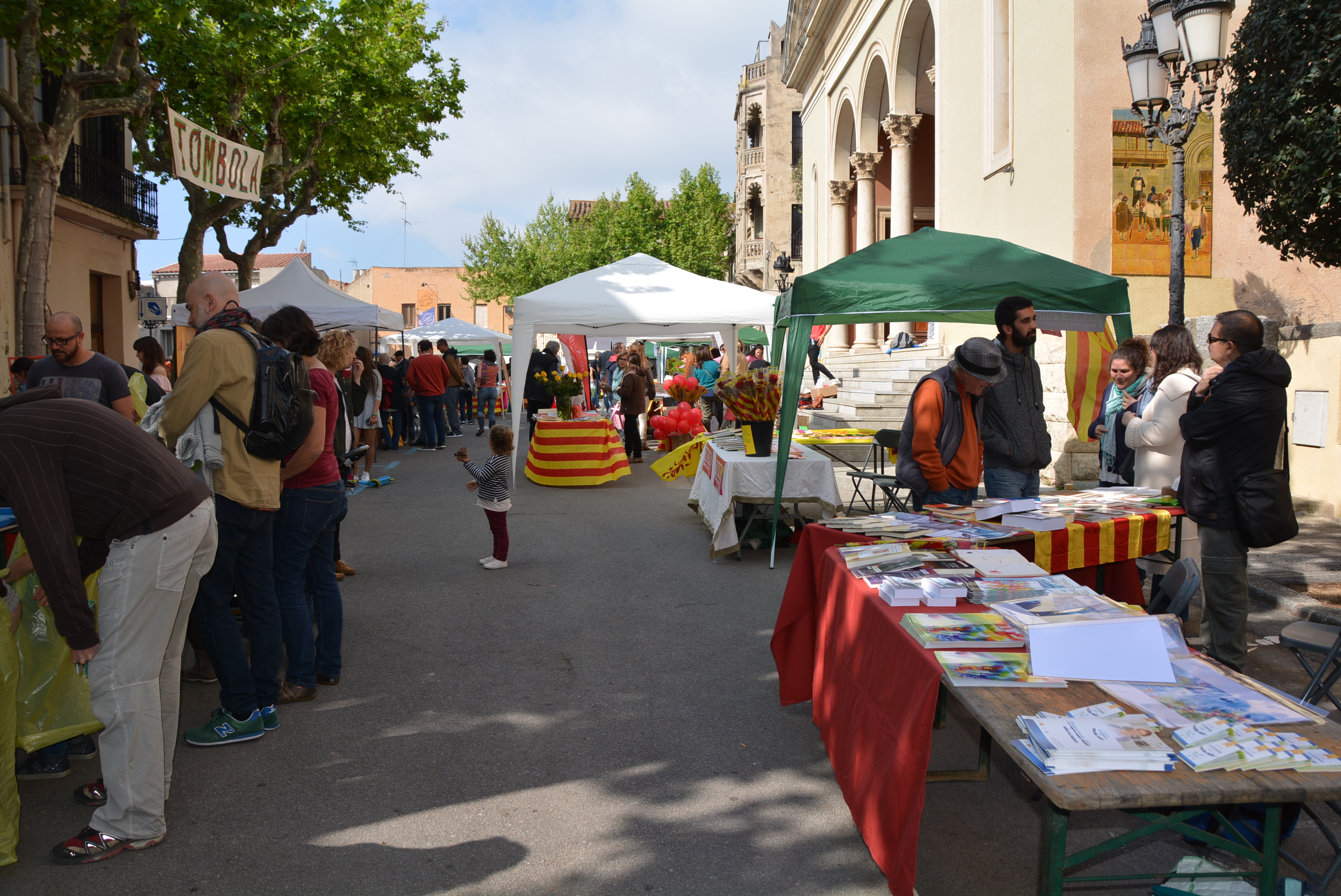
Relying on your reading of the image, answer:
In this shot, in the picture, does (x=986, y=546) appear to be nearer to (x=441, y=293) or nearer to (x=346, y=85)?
(x=346, y=85)

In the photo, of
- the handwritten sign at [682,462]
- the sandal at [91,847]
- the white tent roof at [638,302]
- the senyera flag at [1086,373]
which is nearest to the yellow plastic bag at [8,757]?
the sandal at [91,847]

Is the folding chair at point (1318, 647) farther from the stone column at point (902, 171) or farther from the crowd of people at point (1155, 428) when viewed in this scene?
the stone column at point (902, 171)

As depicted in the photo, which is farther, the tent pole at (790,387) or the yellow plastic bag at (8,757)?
the tent pole at (790,387)

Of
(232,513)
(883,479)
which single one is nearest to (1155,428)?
(883,479)

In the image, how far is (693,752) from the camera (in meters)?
4.22

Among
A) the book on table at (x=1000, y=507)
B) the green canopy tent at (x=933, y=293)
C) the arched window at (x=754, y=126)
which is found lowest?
the book on table at (x=1000, y=507)

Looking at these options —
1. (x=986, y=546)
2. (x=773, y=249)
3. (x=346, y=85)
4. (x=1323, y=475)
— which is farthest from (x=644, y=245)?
(x=986, y=546)

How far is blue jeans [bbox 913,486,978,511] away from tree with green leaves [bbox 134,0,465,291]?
39.9 ft

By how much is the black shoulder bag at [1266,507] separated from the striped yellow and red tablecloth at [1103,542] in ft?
1.97

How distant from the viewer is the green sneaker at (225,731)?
13.9 ft

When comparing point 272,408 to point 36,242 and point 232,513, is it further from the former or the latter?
point 36,242

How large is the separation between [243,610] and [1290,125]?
676 cm

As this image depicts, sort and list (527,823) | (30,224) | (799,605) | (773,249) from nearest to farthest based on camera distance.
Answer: (527,823)
(799,605)
(30,224)
(773,249)

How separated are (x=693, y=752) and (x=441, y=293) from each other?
77.2m
